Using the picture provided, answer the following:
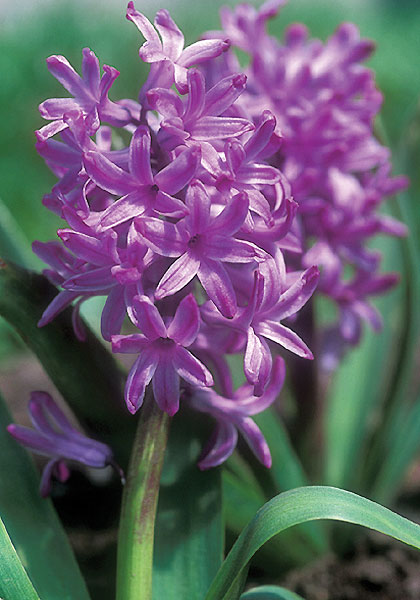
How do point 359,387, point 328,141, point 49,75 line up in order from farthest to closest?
point 49,75 → point 359,387 → point 328,141

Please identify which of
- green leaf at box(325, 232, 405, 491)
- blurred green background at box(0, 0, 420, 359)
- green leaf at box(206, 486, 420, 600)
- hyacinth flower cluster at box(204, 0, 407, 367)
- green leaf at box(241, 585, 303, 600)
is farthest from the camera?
blurred green background at box(0, 0, 420, 359)

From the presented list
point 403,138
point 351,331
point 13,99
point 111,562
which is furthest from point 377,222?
point 13,99

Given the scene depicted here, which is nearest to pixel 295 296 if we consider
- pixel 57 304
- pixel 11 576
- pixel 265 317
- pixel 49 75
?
pixel 265 317

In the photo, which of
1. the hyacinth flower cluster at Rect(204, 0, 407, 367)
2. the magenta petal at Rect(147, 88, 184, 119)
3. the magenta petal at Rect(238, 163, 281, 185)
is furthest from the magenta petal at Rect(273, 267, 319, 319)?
the hyacinth flower cluster at Rect(204, 0, 407, 367)

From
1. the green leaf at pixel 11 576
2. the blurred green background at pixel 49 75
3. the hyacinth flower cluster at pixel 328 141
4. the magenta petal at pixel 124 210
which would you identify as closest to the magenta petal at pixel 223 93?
the magenta petal at pixel 124 210

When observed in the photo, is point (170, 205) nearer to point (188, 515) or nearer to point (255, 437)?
point (255, 437)

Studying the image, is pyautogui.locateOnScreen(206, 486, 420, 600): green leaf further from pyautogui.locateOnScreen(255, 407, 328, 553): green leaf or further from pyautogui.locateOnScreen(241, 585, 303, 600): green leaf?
pyautogui.locateOnScreen(255, 407, 328, 553): green leaf
